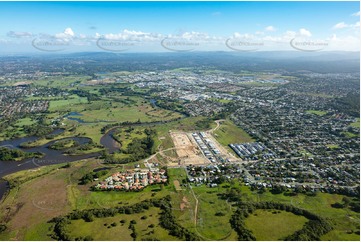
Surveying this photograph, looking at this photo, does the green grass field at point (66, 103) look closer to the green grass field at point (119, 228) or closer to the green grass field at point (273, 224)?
the green grass field at point (119, 228)

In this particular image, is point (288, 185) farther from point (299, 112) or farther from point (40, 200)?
point (299, 112)

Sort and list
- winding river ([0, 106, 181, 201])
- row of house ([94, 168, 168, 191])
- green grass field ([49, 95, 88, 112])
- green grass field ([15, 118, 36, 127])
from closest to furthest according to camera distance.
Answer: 1. row of house ([94, 168, 168, 191])
2. winding river ([0, 106, 181, 201])
3. green grass field ([15, 118, 36, 127])
4. green grass field ([49, 95, 88, 112])

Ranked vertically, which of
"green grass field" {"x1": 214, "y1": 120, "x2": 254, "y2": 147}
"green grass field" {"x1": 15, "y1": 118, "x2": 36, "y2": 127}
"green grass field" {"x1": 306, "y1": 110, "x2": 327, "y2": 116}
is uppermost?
"green grass field" {"x1": 306, "y1": 110, "x2": 327, "y2": 116}

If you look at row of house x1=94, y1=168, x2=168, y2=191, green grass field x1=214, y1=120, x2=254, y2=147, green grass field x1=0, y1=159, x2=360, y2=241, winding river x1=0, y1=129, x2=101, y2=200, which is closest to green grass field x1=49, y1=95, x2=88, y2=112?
winding river x1=0, y1=129, x2=101, y2=200

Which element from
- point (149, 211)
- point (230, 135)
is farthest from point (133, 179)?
point (230, 135)

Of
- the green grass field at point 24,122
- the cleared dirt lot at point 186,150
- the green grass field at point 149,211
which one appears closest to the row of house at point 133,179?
the green grass field at point 149,211

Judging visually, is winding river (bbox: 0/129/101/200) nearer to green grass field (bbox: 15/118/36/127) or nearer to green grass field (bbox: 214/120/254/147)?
green grass field (bbox: 15/118/36/127)

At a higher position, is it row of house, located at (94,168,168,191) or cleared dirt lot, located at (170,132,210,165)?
cleared dirt lot, located at (170,132,210,165)
